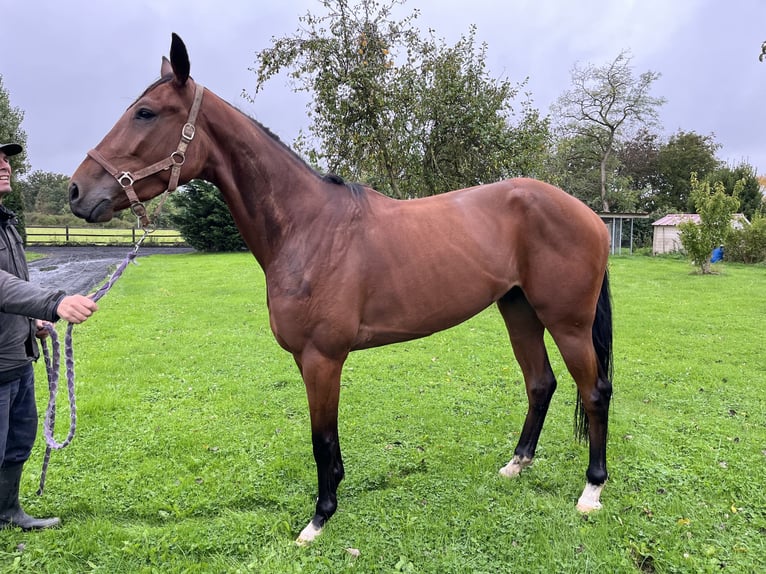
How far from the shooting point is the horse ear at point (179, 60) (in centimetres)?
204

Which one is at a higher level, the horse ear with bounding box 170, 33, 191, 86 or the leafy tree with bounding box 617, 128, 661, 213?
the leafy tree with bounding box 617, 128, 661, 213

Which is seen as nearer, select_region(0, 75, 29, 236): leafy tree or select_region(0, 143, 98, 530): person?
select_region(0, 143, 98, 530): person

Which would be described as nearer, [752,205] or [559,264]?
[559,264]

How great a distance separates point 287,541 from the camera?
2549 mm

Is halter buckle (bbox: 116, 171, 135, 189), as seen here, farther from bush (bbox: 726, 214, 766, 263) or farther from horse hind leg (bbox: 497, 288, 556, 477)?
bush (bbox: 726, 214, 766, 263)

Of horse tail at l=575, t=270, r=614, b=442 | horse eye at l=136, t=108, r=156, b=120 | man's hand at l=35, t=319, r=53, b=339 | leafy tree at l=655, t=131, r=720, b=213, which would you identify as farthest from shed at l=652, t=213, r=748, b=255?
man's hand at l=35, t=319, r=53, b=339

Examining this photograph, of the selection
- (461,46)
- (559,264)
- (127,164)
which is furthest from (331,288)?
(461,46)

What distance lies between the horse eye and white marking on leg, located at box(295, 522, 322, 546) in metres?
2.33

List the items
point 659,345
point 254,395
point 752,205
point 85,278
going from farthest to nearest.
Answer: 1. point 752,205
2. point 85,278
3. point 659,345
4. point 254,395

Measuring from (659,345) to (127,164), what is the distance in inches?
283

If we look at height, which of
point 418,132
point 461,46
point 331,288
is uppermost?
point 461,46

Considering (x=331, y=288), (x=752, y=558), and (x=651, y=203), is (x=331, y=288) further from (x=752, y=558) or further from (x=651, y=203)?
(x=651, y=203)

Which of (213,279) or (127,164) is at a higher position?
(127,164)

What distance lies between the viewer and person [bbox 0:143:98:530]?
6.36ft
